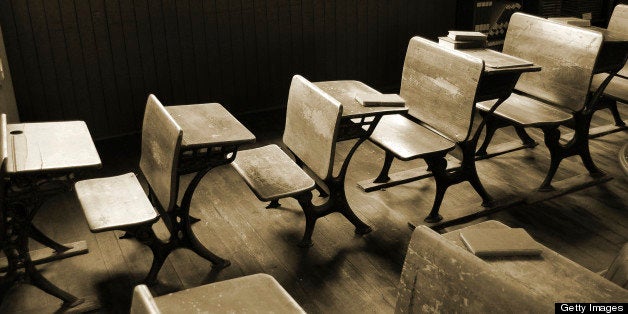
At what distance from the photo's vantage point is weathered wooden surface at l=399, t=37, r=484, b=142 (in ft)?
11.3

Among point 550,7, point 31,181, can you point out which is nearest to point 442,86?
point 31,181

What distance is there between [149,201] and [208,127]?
45 cm

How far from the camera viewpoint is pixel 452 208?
3.80 metres

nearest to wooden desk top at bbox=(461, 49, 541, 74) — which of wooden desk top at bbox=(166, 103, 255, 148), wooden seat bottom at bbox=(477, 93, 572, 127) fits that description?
wooden seat bottom at bbox=(477, 93, 572, 127)

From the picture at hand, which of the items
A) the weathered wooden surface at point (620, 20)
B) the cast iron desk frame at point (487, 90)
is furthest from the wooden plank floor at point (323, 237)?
the weathered wooden surface at point (620, 20)

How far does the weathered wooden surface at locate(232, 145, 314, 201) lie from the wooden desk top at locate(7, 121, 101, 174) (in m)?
0.80

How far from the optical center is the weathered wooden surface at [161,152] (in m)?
2.72

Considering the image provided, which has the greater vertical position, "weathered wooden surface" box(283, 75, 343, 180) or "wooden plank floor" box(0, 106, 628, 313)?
"weathered wooden surface" box(283, 75, 343, 180)

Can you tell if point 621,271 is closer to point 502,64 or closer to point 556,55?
point 502,64

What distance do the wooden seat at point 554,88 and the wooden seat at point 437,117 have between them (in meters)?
0.40

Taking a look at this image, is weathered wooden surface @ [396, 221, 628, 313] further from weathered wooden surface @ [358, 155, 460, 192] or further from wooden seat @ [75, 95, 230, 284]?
weathered wooden surface @ [358, 155, 460, 192]

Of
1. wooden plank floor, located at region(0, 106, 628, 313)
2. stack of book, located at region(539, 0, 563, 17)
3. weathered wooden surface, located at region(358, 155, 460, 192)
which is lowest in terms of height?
wooden plank floor, located at region(0, 106, 628, 313)

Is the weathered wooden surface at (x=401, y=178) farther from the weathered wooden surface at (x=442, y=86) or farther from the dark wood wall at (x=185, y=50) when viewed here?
the dark wood wall at (x=185, y=50)

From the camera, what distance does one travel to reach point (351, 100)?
3.37 metres
